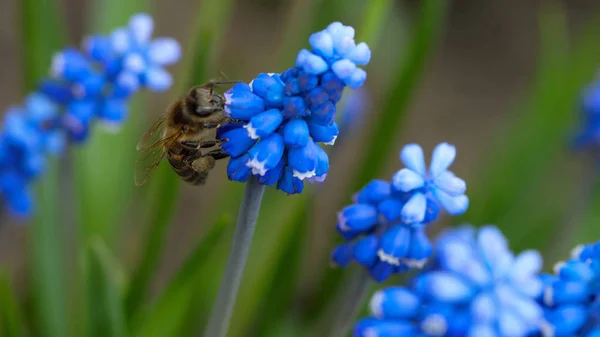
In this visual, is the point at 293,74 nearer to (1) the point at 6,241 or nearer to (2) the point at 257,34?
(1) the point at 6,241

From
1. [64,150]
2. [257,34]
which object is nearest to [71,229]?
[64,150]

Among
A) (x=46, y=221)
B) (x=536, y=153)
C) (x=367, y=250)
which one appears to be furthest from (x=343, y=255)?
(x=536, y=153)

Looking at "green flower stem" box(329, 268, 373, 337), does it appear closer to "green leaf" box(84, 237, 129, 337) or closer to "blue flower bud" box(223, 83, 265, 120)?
"blue flower bud" box(223, 83, 265, 120)

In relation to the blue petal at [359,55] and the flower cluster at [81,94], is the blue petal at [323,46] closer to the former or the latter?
the blue petal at [359,55]

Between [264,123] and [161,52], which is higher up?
[161,52]


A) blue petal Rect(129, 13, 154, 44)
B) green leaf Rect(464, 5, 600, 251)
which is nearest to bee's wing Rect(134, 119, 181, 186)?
blue petal Rect(129, 13, 154, 44)

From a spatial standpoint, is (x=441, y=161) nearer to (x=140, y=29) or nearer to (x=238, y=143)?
(x=238, y=143)

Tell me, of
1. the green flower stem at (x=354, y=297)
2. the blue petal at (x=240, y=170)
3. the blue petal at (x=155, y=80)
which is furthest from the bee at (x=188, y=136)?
the green flower stem at (x=354, y=297)
